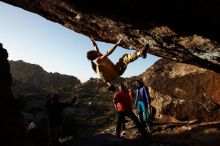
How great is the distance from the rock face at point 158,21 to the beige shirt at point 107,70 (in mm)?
1283

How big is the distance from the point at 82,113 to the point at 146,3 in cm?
2756

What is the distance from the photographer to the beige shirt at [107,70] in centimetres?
1142

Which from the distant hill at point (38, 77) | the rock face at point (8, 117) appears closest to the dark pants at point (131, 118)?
the rock face at point (8, 117)

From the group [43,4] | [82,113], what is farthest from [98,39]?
[82,113]

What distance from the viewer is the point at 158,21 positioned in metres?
9.94

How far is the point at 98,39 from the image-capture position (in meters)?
16.2

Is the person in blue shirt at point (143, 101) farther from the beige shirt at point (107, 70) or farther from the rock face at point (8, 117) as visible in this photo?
the rock face at point (8, 117)

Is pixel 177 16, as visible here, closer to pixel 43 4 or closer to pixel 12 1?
pixel 43 4

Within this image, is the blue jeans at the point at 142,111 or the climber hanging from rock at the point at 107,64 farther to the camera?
the blue jeans at the point at 142,111

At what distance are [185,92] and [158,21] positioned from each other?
27.6 ft

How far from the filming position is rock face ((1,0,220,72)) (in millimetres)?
8992

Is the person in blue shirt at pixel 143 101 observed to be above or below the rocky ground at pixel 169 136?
above

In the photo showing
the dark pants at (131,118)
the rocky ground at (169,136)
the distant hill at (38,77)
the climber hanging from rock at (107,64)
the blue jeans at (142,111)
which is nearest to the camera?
the climber hanging from rock at (107,64)

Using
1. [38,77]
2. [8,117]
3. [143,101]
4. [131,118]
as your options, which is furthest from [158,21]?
[38,77]
